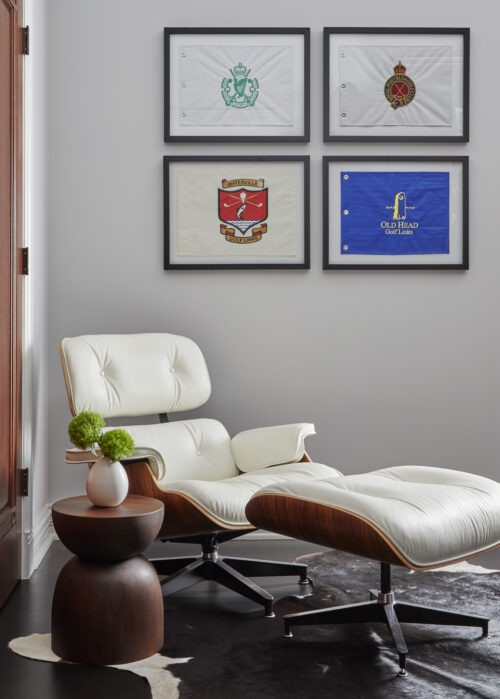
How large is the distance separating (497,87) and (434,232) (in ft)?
2.28

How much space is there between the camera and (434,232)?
10.9 feet

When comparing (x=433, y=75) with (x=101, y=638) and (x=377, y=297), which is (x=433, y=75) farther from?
Answer: (x=101, y=638)

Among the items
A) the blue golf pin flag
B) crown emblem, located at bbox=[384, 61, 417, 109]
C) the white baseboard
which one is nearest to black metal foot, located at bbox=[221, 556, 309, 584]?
the white baseboard

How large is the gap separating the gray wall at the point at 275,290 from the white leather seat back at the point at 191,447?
1.25 ft

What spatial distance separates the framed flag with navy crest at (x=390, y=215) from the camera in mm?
3299

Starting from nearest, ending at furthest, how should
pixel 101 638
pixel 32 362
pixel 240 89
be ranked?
pixel 101 638 < pixel 32 362 < pixel 240 89

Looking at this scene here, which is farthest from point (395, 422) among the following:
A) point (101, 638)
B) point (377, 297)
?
point (101, 638)

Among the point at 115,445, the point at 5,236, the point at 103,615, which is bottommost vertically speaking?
the point at 103,615

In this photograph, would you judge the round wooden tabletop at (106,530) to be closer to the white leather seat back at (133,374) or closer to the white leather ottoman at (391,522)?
the white leather ottoman at (391,522)

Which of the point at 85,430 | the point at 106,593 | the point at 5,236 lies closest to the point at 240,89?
the point at 5,236

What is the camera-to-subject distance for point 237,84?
10.7 feet

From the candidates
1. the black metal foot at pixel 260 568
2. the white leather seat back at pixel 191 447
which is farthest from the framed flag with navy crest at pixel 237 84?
the black metal foot at pixel 260 568

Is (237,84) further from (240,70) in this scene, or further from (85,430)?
(85,430)

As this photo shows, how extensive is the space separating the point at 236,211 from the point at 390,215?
2.22ft
